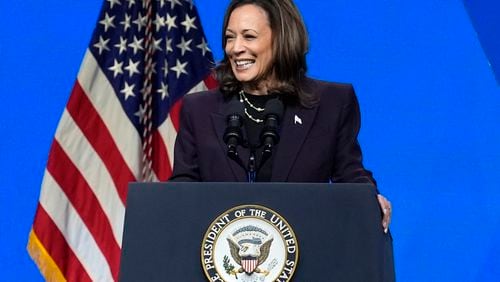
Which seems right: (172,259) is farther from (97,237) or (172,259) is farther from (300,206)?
(97,237)

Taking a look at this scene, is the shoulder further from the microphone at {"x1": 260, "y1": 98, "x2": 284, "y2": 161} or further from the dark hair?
the microphone at {"x1": 260, "y1": 98, "x2": 284, "y2": 161}

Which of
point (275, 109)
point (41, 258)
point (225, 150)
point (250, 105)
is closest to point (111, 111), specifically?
point (41, 258)

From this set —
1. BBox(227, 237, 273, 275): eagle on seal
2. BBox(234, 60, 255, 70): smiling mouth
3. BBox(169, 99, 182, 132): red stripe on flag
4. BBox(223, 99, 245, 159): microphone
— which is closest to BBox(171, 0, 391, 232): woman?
BBox(234, 60, 255, 70): smiling mouth

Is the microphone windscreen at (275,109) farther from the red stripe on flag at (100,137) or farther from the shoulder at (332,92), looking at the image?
the red stripe on flag at (100,137)

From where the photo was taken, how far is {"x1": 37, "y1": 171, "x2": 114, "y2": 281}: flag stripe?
3127mm

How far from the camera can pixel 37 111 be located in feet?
10.8

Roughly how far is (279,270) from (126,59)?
218 centimetres

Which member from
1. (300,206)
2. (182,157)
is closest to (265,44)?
(182,157)

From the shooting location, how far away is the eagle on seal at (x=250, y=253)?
1310 mm

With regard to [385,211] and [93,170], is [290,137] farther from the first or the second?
[93,170]

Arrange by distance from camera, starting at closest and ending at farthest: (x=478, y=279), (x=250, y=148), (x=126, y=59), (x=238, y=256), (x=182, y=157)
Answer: (x=238, y=256)
(x=250, y=148)
(x=182, y=157)
(x=478, y=279)
(x=126, y=59)

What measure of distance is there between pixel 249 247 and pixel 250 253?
0.01 m

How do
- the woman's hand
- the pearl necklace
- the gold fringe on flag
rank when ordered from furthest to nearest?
1. the gold fringe on flag
2. the pearl necklace
3. the woman's hand

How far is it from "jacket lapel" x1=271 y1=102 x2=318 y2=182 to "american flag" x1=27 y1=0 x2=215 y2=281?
155 centimetres
